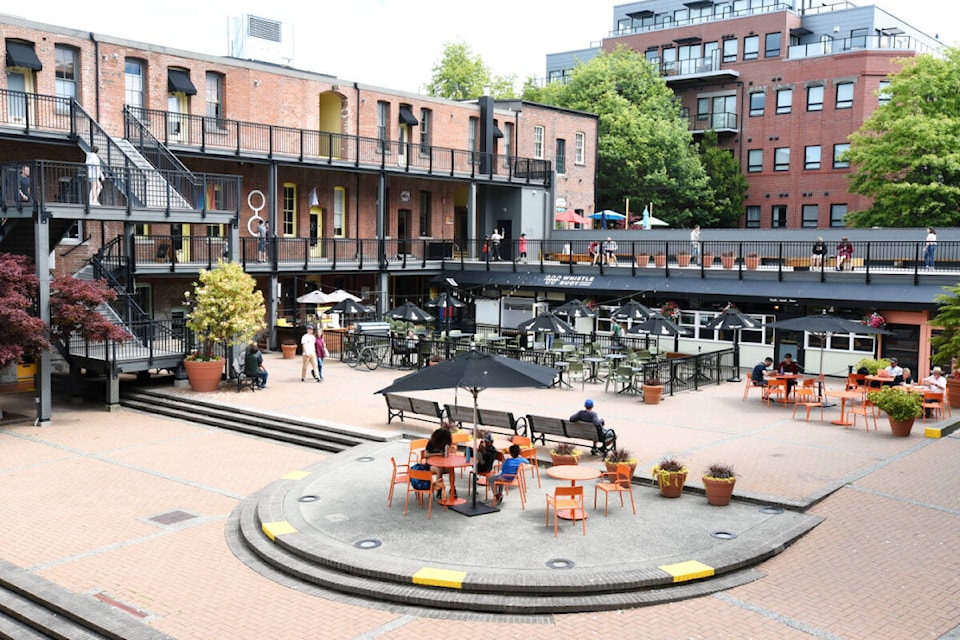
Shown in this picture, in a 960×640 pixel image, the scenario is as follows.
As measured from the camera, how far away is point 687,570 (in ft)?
36.1

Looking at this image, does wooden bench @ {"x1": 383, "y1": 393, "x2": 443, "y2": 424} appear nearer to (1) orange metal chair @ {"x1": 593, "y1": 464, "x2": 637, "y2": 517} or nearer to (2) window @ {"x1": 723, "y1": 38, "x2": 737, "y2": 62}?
(1) orange metal chair @ {"x1": 593, "y1": 464, "x2": 637, "y2": 517}

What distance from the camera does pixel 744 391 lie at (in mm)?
24766

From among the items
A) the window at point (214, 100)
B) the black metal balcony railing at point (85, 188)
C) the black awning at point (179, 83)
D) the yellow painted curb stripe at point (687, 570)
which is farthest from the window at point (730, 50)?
the yellow painted curb stripe at point (687, 570)

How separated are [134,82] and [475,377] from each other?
73.4 feet

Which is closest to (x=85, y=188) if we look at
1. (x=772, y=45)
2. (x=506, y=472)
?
(x=506, y=472)

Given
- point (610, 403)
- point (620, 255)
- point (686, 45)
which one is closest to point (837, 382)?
point (610, 403)

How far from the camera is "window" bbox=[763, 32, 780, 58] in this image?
2126 inches

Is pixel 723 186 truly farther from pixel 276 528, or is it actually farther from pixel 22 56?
pixel 276 528

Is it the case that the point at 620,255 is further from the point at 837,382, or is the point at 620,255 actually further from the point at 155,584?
the point at 155,584

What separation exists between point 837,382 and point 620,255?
11483 mm

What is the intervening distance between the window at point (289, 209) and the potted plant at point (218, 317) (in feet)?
40.1

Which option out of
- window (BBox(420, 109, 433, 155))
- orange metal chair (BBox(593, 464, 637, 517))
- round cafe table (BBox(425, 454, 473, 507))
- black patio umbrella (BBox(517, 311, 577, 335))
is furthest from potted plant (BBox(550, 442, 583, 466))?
window (BBox(420, 109, 433, 155))

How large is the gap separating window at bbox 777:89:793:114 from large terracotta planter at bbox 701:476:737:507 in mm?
44051

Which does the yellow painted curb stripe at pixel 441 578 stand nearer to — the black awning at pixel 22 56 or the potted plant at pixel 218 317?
the potted plant at pixel 218 317
